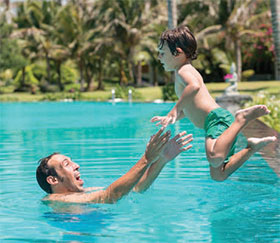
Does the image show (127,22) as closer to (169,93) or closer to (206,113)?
(169,93)

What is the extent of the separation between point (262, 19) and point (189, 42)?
112 feet

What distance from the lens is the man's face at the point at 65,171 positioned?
518cm

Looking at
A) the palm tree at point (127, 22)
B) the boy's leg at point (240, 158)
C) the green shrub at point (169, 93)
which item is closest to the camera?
the boy's leg at point (240, 158)

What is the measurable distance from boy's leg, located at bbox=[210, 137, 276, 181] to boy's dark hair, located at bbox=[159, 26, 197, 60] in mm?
1029

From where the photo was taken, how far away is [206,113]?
5.29 metres

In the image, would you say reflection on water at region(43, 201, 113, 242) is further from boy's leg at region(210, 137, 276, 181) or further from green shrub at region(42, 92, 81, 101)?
green shrub at region(42, 92, 81, 101)

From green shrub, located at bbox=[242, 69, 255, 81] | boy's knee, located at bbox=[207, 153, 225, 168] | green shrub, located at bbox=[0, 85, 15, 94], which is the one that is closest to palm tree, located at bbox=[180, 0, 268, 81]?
green shrub, located at bbox=[242, 69, 255, 81]

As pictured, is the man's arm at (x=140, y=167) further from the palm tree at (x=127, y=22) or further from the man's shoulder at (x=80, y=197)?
the palm tree at (x=127, y=22)

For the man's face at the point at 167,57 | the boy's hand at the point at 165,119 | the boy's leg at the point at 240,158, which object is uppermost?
the man's face at the point at 167,57

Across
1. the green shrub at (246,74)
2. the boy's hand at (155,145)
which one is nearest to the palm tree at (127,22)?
the green shrub at (246,74)

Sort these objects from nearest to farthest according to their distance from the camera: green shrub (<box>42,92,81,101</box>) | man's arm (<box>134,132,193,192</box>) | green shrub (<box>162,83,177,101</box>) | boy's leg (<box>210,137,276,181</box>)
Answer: boy's leg (<box>210,137,276,181</box>)
man's arm (<box>134,132,193,192</box>)
green shrub (<box>162,83,177,101</box>)
green shrub (<box>42,92,81,101</box>)

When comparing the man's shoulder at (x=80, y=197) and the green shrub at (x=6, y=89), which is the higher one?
the man's shoulder at (x=80, y=197)

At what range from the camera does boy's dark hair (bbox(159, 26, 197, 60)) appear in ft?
17.3

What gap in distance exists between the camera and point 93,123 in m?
17.1
